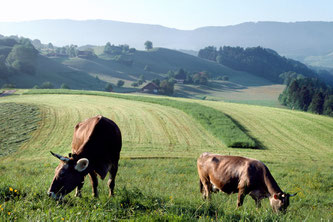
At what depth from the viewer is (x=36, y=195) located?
739 centimetres

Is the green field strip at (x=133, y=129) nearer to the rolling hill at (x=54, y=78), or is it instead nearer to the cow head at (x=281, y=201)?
the cow head at (x=281, y=201)

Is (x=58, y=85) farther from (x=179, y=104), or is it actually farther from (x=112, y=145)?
(x=112, y=145)

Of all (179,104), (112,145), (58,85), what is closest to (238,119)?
(179,104)

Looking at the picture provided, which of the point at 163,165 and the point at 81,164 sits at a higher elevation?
the point at 81,164

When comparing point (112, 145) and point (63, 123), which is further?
point (63, 123)

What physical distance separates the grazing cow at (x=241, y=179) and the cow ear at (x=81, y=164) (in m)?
4.92

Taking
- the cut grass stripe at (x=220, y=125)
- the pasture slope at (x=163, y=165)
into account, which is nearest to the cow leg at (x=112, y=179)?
the pasture slope at (x=163, y=165)

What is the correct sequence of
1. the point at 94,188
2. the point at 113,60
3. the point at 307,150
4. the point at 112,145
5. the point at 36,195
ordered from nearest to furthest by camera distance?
the point at 36,195 < the point at 94,188 < the point at 112,145 < the point at 307,150 < the point at 113,60

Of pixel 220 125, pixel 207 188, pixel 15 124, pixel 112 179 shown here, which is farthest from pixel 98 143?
pixel 15 124

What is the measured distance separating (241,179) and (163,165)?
11.4 m

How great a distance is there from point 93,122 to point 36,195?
3.49 m

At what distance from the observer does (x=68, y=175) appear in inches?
313

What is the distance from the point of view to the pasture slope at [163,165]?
6562 mm

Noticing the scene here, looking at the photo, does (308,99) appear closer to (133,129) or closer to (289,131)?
(289,131)
